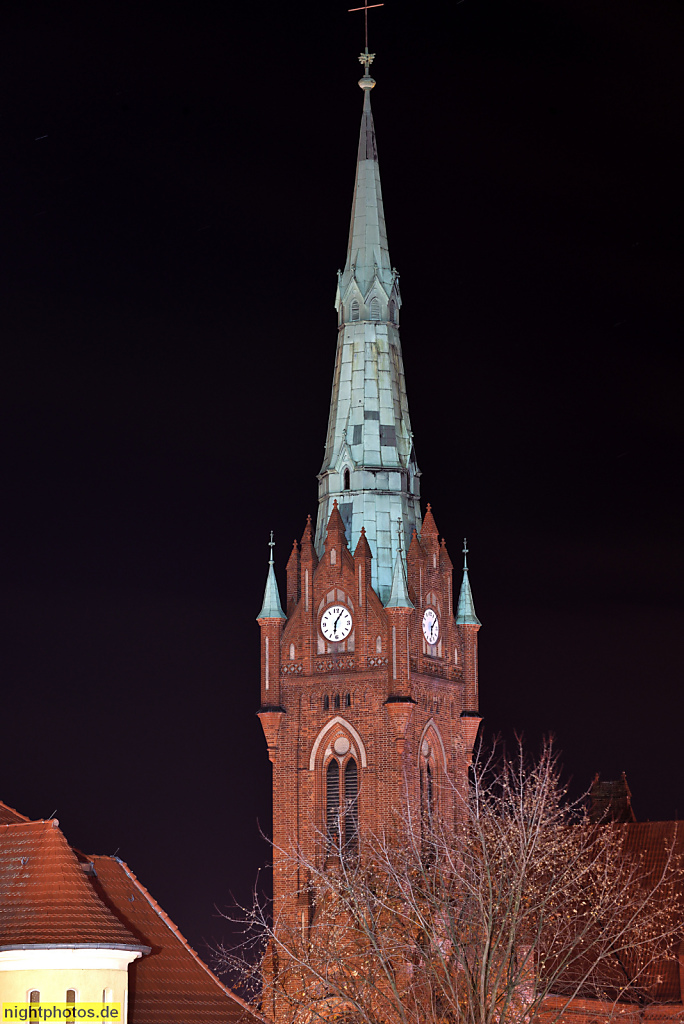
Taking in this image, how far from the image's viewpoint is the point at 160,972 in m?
65.8

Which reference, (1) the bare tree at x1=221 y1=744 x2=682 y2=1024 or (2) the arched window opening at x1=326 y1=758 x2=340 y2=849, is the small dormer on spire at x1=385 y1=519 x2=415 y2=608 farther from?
(1) the bare tree at x1=221 y1=744 x2=682 y2=1024

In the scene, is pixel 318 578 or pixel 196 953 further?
Result: pixel 318 578

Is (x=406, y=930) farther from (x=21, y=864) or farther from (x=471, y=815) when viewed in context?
(x=21, y=864)

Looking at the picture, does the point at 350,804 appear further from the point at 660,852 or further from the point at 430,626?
the point at 660,852

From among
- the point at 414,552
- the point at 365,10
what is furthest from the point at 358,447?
the point at 365,10

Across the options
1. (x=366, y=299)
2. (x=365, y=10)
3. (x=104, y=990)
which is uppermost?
(x=365, y=10)

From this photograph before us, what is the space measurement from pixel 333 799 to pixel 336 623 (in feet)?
24.3

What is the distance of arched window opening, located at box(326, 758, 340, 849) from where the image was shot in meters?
92.3

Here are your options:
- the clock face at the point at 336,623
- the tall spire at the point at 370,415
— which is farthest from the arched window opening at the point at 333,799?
A: the tall spire at the point at 370,415

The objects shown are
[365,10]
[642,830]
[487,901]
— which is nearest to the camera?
[487,901]

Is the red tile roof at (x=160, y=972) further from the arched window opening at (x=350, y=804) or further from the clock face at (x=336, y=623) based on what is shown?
the clock face at (x=336, y=623)

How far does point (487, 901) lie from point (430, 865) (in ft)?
29.4

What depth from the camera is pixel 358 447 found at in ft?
Answer: 317

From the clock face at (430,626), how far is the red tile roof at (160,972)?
28467 millimetres
